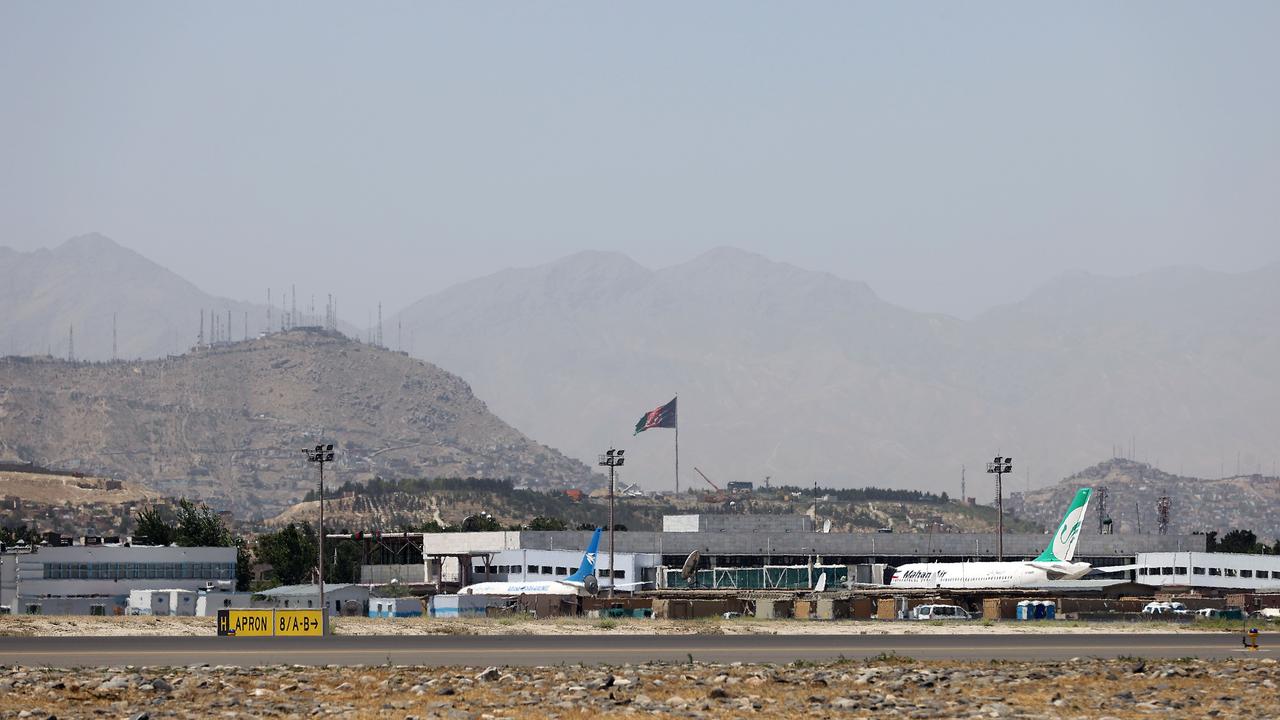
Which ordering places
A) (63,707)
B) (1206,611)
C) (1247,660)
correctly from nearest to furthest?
1. (63,707)
2. (1247,660)
3. (1206,611)

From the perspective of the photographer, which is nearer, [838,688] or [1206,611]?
[838,688]

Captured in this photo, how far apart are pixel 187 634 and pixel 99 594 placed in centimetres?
8182

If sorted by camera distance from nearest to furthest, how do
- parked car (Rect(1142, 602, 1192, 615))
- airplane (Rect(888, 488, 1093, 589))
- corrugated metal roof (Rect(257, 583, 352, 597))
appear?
parked car (Rect(1142, 602, 1192, 615)) < corrugated metal roof (Rect(257, 583, 352, 597)) < airplane (Rect(888, 488, 1093, 589))

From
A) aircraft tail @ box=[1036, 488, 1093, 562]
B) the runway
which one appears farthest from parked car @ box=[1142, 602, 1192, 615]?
aircraft tail @ box=[1036, 488, 1093, 562]

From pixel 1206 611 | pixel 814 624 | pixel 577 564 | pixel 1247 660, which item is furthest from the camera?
pixel 577 564

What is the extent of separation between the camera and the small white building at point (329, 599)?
487 feet

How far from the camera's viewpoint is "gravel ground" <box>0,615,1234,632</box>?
3647 inches

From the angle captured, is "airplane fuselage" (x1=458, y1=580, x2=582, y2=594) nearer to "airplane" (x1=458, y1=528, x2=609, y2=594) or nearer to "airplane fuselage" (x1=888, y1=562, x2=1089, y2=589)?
"airplane" (x1=458, y1=528, x2=609, y2=594)

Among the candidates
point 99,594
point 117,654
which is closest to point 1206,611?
point 117,654

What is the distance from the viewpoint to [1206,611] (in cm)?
12100

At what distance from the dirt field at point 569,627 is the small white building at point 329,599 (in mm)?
44008

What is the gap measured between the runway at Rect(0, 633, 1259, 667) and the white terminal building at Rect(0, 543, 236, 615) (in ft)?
248

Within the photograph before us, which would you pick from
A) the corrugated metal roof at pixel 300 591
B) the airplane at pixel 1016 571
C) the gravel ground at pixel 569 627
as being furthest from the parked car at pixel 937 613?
the corrugated metal roof at pixel 300 591

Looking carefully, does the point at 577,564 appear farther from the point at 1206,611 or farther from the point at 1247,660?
the point at 1247,660
